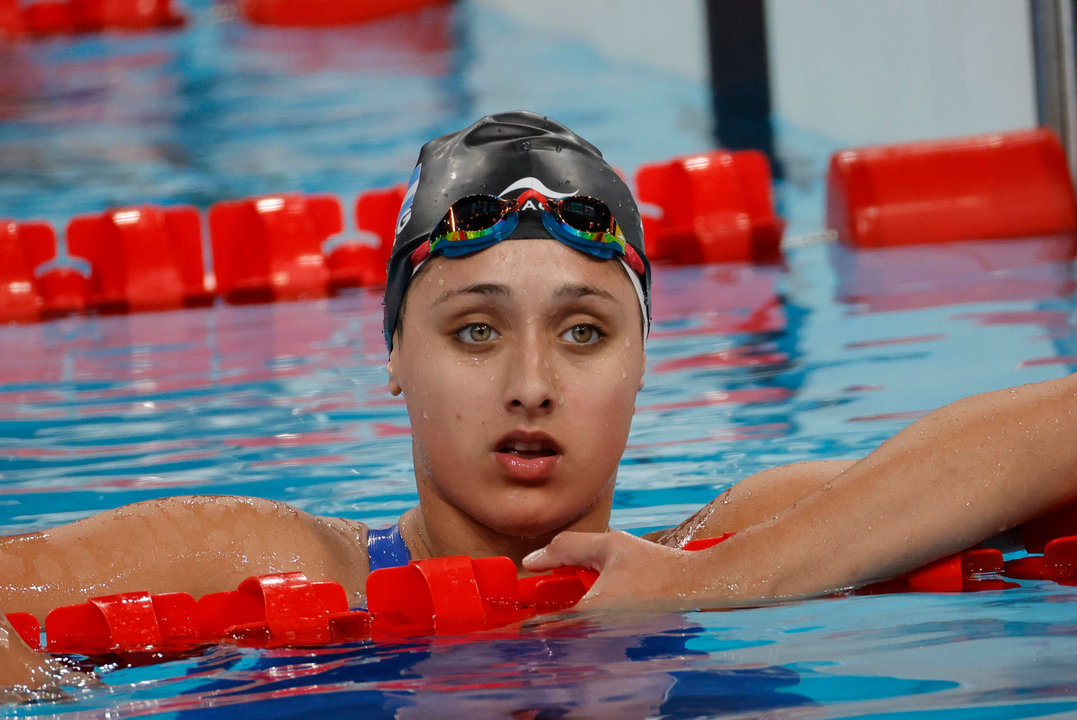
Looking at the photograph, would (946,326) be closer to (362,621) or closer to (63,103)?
(362,621)

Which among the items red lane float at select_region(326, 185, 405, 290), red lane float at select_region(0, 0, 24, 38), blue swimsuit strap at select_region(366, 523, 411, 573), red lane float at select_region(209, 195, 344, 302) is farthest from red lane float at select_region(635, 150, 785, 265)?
red lane float at select_region(0, 0, 24, 38)

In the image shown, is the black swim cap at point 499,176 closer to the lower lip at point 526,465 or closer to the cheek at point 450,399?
the cheek at point 450,399

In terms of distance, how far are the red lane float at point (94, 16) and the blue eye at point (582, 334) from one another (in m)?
22.2

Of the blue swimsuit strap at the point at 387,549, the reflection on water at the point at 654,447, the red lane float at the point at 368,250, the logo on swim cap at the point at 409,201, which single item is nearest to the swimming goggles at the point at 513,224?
the logo on swim cap at the point at 409,201

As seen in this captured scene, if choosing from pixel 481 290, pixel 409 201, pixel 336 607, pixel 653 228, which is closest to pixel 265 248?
pixel 653 228

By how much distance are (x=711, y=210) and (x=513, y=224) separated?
8085 mm

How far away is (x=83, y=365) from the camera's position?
7.45 metres

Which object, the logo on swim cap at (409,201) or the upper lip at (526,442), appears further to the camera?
the logo on swim cap at (409,201)

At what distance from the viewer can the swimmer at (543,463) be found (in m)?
2.56

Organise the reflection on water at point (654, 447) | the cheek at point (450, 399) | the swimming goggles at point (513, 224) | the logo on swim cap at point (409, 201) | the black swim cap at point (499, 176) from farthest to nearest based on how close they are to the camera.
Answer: the logo on swim cap at point (409, 201)
the black swim cap at point (499, 176)
the swimming goggles at point (513, 224)
the cheek at point (450, 399)
the reflection on water at point (654, 447)

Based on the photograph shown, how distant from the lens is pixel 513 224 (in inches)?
107

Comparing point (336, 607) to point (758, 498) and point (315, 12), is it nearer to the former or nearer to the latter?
point (758, 498)

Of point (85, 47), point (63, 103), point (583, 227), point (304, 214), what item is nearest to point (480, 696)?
point (583, 227)

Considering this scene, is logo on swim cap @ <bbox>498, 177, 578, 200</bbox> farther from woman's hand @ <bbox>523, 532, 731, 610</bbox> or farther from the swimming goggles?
woman's hand @ <bbox>523, 532, 731, 610</bbox>
